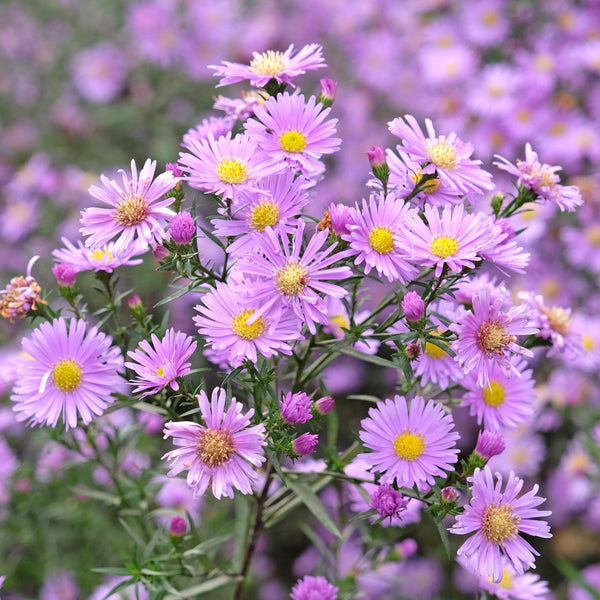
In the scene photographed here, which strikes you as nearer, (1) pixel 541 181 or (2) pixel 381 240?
(2) pixel 381 240

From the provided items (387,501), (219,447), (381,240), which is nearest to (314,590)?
(387,501)

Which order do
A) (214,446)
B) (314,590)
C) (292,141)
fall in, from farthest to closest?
1. (314,590)
2. (292,141)
3. (214,446)

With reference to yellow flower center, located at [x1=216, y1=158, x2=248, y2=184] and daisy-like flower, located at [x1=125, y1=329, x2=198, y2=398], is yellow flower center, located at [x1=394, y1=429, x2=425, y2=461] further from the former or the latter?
yellow flower center, located at [x1=216, y1=158, x2=248, y2=184]

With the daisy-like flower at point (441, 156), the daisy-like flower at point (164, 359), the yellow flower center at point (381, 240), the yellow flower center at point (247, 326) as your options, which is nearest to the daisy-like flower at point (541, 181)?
the daisy-like flower at point (441, 156)

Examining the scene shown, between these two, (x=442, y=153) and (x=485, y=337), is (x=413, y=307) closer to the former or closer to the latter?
(x=485, y=337)

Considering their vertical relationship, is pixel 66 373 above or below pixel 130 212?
below

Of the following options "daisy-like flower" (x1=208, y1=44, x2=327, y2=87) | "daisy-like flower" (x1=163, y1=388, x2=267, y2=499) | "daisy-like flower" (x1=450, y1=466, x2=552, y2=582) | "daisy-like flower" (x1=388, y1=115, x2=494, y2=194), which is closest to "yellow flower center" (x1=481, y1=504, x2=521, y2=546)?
"daisy-like flower" (x1=450, y1=466, x2=552, y2=582)
